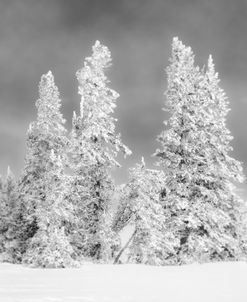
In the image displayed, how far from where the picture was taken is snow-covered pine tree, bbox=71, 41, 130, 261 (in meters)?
28.4

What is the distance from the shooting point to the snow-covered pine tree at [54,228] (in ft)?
71.8

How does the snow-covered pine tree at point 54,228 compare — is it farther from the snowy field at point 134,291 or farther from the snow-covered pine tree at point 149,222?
the snowy field at point 134,291

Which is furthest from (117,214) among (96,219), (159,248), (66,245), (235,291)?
(235,291)

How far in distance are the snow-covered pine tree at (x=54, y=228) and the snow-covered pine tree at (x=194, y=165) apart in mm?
8028

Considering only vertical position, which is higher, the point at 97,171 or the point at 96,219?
the point at 97,171

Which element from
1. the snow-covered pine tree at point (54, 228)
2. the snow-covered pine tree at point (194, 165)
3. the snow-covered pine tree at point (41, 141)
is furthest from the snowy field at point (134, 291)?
the snow-covered pine tree at point (41, 141)

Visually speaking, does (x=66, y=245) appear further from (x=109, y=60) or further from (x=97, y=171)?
(x=109, y=60)

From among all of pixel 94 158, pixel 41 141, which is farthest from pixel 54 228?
pixel 41 141

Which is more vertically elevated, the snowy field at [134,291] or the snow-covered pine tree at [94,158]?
the snow-covered pine tree at [94,158]

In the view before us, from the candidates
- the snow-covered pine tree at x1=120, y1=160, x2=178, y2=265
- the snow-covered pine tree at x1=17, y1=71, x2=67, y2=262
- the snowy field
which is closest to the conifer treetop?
the snow-covered pine tree at x1=17, y1=71, x2=67, y2=262

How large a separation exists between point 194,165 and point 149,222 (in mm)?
4650

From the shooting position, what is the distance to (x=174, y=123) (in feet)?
95.8

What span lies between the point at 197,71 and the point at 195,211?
9505 mm

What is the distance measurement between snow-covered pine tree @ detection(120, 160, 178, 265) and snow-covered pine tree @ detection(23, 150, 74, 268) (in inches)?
279
